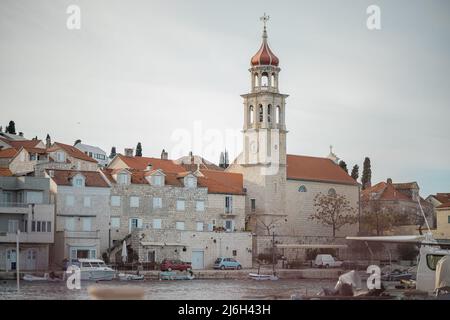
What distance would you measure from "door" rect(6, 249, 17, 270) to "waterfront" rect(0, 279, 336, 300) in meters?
1.41

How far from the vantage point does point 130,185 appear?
29.7 metres

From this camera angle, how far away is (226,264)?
29.0 metres

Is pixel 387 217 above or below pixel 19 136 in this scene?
below

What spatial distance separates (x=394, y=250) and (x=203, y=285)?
9.53 metres

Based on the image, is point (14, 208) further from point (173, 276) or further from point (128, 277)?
point (173, 276)

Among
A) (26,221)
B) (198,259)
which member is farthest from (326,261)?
(26,221)

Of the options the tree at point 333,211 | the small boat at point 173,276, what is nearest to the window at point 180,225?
the small boat at point 173,276

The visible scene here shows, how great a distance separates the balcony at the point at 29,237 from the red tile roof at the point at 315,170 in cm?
1439

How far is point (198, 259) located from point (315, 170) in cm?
1151

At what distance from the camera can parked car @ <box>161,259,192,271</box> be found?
27016 mm
